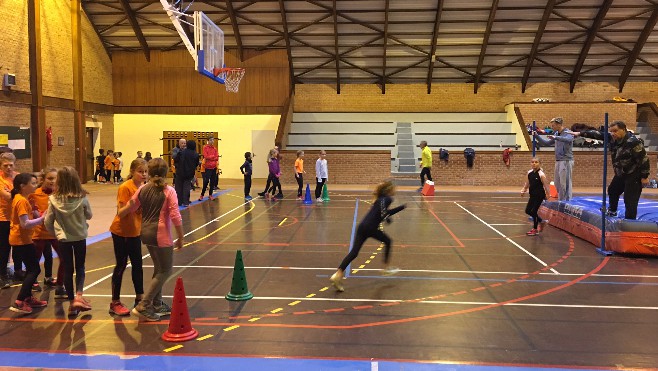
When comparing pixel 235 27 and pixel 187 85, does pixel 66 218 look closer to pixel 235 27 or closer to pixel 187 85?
pixel 235 27

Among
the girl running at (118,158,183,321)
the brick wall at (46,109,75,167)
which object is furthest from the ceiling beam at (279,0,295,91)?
the girl running at (118,158,183,321)

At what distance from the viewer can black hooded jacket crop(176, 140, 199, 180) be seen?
573 inches

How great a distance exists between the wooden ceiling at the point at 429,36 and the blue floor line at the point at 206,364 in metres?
20.9

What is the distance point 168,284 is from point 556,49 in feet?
80.8

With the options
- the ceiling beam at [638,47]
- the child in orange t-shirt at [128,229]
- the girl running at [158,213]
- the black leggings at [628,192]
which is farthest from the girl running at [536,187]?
the ceiling beam at [638,47]

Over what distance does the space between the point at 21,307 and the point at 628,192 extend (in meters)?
9.38

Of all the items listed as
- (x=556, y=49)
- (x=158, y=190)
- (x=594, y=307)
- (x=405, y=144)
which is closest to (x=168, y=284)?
(x=158, y=190)

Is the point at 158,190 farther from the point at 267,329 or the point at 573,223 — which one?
the point at 573,223

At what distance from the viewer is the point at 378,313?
6094 millimetres

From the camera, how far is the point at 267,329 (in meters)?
5.57

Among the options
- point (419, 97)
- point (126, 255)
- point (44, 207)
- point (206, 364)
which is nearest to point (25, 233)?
point (44, 207)

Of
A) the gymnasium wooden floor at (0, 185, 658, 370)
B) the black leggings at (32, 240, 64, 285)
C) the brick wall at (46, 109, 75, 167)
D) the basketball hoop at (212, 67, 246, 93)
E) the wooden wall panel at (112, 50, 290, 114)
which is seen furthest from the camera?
the wooden wall panel at (112, 50, 290, 114)

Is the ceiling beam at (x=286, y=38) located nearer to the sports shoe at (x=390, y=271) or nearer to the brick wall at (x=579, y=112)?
the brick wall at (x=579, y=112)

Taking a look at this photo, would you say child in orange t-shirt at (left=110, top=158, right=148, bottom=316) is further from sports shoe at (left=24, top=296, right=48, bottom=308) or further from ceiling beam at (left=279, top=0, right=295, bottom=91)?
ceiling beam at (left=279, top=0, right=295, bottom=91)
